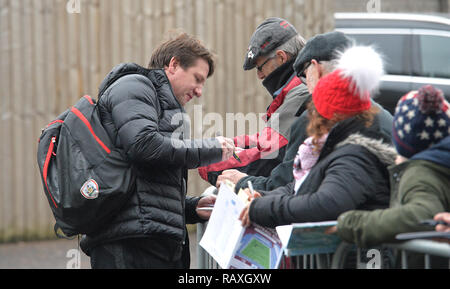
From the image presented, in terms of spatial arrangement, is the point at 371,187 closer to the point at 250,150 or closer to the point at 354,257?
the point at 354,257

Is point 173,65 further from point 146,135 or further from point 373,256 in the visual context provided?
point 373,256

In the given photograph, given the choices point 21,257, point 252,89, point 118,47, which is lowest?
point 21,257

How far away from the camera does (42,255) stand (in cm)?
666

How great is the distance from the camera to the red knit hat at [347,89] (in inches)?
99.7

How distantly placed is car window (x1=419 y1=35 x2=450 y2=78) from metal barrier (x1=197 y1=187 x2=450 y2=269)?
18.0 feet

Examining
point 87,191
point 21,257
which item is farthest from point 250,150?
point 21,257

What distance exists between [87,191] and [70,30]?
14.8ft

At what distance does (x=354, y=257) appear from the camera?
251 cm

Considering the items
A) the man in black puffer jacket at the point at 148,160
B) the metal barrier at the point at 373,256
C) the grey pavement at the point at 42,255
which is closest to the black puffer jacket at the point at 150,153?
the man in black puffer jacket at the point at 148,160

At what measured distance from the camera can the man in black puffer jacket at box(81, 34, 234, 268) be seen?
3.00 m

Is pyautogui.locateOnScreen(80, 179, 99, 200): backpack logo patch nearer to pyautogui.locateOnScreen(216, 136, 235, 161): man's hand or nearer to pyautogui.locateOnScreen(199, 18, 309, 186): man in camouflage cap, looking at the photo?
pyautogui.locateOnScreen(216, 136, 235, 161): man's hand

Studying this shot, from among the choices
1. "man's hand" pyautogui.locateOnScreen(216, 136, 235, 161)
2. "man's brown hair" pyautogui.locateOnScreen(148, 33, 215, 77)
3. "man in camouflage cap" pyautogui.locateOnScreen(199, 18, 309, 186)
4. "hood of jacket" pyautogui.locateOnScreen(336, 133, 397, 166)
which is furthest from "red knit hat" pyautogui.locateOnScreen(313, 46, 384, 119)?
"man's brown hair" pyautogui.locateOnScreen(148, 33, 215, 77)

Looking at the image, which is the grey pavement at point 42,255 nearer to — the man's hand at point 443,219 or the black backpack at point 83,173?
the black backpack at point 83,173

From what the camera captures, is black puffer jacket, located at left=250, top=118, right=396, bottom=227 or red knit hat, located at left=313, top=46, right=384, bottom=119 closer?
black puffer jacket, located at left=250, top=118, right=396, bottom=227
